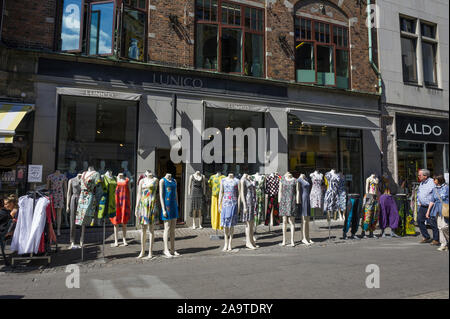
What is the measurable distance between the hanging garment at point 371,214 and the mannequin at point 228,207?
4412mm

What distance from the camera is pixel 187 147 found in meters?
12.0

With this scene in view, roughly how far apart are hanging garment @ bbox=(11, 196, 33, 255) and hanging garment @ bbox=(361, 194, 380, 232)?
351 inches

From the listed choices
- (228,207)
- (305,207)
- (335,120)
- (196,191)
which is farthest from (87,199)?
(335,120)

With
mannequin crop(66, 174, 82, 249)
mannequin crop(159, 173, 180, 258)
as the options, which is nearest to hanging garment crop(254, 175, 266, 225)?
mannequin crop(159, 173, 180, 258)

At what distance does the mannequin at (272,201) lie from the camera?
34.6 ft

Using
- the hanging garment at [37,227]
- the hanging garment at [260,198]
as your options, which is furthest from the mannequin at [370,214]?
the hanging garment at [37,227]

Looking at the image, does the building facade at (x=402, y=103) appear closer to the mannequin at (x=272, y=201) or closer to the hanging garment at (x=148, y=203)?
the mannequin at (x=272, y=201)

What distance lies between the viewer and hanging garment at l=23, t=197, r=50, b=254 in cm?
647

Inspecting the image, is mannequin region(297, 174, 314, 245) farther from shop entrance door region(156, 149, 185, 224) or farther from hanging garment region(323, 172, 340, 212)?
shop entrance door region(156, 149, 185, 224)

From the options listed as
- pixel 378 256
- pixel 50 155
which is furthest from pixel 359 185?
pixel 50 155
